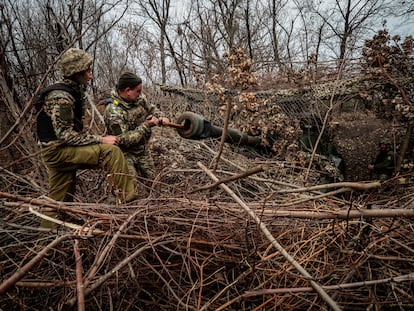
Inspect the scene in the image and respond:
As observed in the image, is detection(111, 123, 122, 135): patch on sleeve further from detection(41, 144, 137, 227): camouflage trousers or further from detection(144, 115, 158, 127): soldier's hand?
detection(41, 144, 137, 227): camouflage trousers

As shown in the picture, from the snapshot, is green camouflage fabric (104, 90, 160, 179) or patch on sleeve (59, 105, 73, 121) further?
green camouflage fabric (104, 90, 160, 179)

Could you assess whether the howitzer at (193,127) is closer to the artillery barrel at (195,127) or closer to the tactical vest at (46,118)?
the artillery barrel at (195,127)

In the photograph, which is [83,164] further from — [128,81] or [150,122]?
[128,81]

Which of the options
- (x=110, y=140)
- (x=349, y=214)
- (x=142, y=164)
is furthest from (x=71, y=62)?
(x=349, y=214)

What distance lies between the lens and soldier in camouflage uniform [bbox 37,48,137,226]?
2.67 meters

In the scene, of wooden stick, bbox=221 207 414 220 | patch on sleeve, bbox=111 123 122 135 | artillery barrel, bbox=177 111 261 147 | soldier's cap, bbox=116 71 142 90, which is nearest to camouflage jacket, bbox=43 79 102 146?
patch on sleeve, bbox=111 123 122 135

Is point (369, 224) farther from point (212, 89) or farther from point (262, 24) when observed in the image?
point (262, 24)

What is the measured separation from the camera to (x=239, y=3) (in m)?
16.7

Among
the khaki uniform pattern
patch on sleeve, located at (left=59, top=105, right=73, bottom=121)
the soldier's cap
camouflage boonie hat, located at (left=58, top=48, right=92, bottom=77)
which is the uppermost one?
camouflage boonie hat, located at (left=58, top=48, right=92, bottom=77)

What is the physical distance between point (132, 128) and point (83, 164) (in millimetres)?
828

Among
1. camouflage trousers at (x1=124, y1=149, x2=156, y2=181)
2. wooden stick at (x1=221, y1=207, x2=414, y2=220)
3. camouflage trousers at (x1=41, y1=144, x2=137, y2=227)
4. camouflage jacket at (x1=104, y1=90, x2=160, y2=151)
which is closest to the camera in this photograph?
wooden stick at (x1=221, y1=207, x2=414, y2=220)

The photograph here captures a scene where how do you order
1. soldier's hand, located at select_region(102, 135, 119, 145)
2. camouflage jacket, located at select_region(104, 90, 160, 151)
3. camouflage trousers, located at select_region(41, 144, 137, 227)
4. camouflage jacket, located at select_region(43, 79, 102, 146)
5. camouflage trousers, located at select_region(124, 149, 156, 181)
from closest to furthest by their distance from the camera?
camouflage jacket, located at select_region(43, 79, 102, 146) → camouflage trousers, located at select_region(41, 144, 137, 227) → soldier's hand, located at select_region(102, 135, 119, 145) → camouflage jacket, located at select_region(104, 90, 160, 151) → camouflage trousers, located at select_region(124, 149, 156, 181)

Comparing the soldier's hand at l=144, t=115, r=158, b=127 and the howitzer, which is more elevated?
the soldier's hand at l=144, t=115, r=158, b=127

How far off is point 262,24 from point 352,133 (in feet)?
33.0
